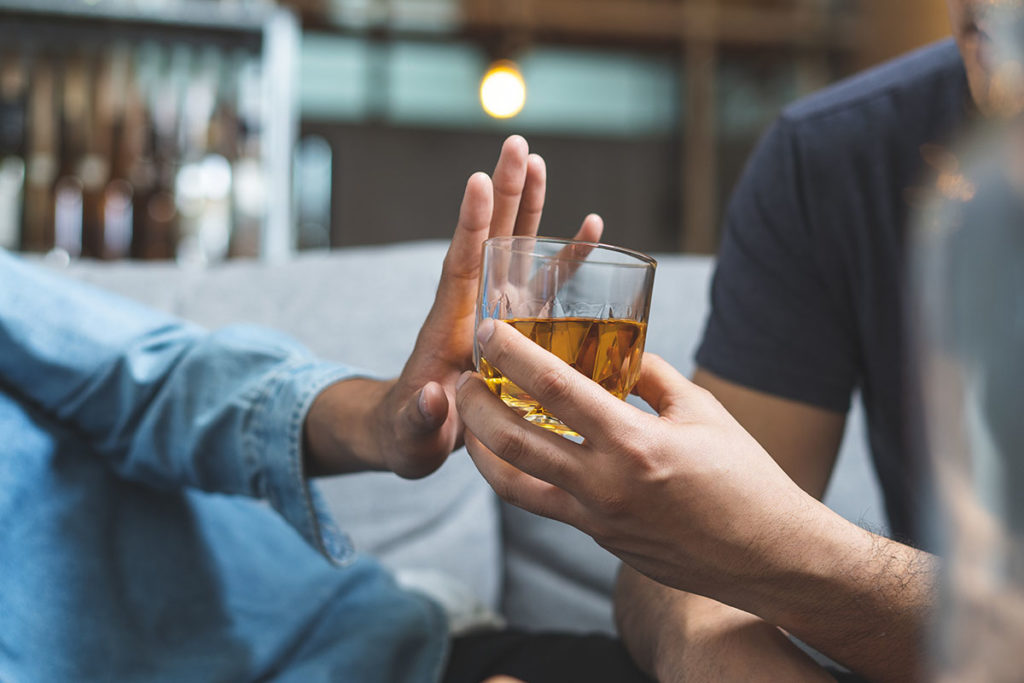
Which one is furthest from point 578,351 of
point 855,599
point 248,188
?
point 248,188

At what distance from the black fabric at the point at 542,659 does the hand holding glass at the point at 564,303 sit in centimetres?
37

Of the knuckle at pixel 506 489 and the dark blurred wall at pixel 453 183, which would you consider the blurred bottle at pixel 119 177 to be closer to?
the knuckle at pixel 506 489

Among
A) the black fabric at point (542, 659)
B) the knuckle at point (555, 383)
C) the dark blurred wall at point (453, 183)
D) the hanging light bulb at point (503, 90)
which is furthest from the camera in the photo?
the dark blurred wall at point (453, 183)

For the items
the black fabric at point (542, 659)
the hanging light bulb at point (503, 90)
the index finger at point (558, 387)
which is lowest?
the black fabric at point (542, 659)

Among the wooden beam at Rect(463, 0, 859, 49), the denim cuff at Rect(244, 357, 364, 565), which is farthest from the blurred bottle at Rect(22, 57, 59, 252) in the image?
the wooden beam at Rect(463, 0, 859, 49)

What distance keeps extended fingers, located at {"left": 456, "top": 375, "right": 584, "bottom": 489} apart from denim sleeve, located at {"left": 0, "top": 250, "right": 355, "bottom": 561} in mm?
321

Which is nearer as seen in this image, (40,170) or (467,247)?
(467,247)

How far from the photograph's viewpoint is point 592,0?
4.27m

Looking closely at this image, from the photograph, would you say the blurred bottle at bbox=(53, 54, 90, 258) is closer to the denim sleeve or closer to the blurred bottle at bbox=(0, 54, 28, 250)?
the blurred bottle at bbox=(0, 54, 28, 250)

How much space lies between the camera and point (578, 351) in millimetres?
547

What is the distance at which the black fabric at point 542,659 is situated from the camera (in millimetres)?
832

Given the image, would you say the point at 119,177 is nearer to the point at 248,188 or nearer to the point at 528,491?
the point at 248,188

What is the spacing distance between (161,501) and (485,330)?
54 cm

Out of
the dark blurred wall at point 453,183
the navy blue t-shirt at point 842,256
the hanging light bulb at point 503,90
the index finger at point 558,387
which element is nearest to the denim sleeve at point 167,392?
the index finger at point 558,387
